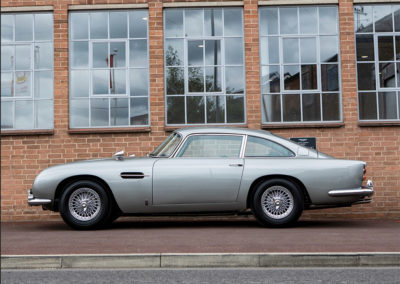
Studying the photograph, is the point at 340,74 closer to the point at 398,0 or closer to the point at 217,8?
the point at 398,0

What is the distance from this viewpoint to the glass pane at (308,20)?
1309 centimetres

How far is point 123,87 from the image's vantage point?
13.0m

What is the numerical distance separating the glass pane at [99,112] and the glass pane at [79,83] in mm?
265

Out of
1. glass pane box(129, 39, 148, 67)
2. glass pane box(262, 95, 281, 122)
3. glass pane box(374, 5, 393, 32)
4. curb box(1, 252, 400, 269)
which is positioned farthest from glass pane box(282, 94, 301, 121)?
curb box(1, 252, 400, 269)

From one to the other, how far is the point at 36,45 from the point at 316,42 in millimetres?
5673

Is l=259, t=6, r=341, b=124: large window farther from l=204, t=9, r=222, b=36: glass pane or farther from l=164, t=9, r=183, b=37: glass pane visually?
l=164, t=9, r=183, b=37: glass pane

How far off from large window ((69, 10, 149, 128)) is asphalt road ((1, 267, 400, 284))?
6959 millimetres

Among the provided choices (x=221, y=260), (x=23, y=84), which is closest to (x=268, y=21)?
(x=23, y=84)

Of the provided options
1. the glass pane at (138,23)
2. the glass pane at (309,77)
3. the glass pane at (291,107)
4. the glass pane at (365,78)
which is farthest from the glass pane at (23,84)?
the glass pane at (365,78)

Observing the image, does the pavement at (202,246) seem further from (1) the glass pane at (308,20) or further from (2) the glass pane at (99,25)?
(1) the glass pane at (308,20)

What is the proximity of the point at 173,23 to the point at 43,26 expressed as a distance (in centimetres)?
264

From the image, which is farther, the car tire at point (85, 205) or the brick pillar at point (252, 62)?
the brick pillar at point (252, 62)

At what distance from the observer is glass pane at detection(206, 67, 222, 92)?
511 inches

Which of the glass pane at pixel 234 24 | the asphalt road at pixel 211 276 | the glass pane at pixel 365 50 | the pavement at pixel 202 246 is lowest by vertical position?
the asphalt road at pixel 211 276
